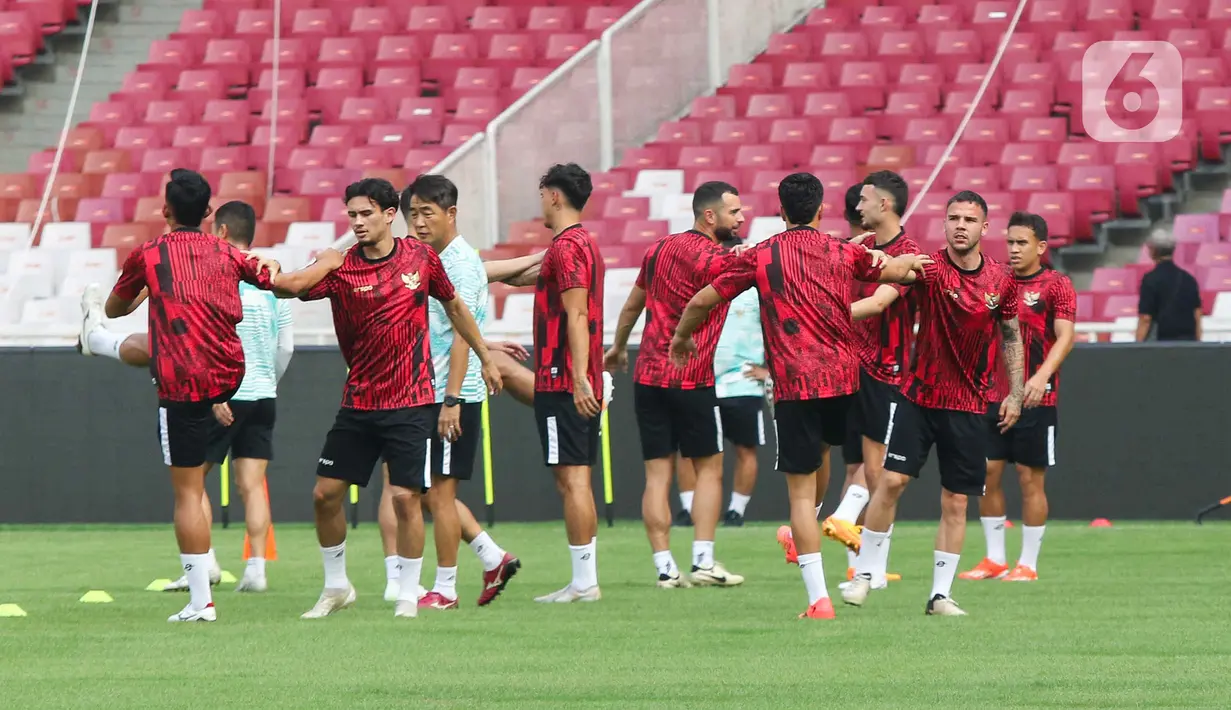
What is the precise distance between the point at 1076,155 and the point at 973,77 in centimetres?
174

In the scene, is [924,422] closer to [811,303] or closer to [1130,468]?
[811,303]

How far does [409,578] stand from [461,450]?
2.74 feet

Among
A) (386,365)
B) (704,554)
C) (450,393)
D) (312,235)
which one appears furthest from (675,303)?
(312,235)

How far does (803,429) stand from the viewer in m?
9.06

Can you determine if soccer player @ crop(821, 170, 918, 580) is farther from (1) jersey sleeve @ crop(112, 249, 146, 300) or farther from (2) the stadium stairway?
(2) the stadium stairway

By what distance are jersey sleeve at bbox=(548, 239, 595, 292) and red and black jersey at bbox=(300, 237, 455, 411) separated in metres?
0.70

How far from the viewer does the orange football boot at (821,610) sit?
353 inches

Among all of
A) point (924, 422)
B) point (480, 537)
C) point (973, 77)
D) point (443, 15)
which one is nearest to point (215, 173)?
point (443, 15)

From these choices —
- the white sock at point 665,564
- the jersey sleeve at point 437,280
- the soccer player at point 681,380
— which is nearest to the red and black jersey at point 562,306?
the soccer player at point 681,380

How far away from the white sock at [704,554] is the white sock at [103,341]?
3.20 m

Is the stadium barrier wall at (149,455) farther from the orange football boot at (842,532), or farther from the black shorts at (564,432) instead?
the black shorts at (564,432)

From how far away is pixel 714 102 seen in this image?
21453 mm

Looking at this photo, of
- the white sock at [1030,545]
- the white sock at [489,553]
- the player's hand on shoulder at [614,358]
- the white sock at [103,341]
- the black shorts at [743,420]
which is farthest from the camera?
the black shorts at [743,420]

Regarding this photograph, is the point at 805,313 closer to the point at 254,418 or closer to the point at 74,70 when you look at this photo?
the point at 254,418
